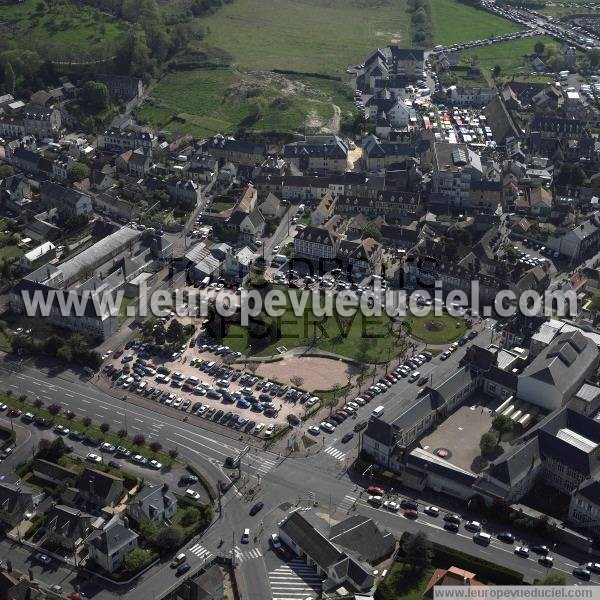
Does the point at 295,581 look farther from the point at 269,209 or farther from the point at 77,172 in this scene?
the point at 77,172

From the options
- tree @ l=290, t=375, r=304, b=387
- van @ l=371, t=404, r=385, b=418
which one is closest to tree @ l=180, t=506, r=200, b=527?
van @ l=371, t=404, r=385, b=418

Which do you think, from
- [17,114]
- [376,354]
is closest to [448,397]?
[376,354]

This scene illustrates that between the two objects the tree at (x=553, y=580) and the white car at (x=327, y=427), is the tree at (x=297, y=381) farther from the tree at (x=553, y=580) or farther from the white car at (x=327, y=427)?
the tree at (x=553, y=580)

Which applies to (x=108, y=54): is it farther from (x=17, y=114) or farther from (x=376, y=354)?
(x=376, y=354)

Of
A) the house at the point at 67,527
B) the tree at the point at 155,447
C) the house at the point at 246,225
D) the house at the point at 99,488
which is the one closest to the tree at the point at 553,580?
the house at the point at 99,488

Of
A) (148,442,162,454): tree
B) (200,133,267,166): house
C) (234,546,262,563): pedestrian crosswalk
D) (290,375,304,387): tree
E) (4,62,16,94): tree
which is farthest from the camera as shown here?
(4,62,16,94): tree

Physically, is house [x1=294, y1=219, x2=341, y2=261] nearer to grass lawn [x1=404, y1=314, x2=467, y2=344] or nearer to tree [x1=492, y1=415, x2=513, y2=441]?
grass lawn [x1=404, y1=314, x2=467, y2=344]

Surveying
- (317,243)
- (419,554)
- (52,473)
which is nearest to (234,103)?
(317,243)
